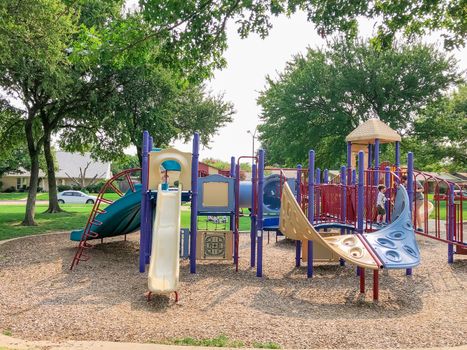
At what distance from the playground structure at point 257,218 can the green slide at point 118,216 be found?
0.08 feet

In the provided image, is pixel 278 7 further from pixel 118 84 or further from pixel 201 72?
pixel 118 84

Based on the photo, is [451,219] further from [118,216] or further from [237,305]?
[118,216]

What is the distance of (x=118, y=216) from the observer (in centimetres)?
1085

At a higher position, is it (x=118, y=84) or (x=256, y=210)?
(x=118, y=84)

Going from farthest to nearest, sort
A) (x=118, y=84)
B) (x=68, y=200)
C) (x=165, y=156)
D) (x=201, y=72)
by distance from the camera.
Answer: (x=68, y=200), (x=118, y=84), (x=201, y=72), (x=165, y=156)

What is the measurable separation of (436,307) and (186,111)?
21.7 meters

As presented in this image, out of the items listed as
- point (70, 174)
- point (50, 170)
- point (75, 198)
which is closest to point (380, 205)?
point (50, 170)

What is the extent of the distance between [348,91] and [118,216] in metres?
22.0

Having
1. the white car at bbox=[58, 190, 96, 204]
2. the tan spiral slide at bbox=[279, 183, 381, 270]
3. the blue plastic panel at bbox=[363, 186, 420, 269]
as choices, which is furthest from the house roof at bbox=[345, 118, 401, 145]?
the white car at bbox=[58, 190, 96, 204]

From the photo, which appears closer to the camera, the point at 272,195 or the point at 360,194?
the point at 360,194

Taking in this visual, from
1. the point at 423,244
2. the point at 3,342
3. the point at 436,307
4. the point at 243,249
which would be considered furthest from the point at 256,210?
the point at 423,244

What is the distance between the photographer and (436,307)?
679 centimetres

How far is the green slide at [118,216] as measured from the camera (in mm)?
10508

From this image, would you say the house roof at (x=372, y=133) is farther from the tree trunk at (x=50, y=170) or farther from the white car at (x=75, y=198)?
the white car at (x=75, y=198)
